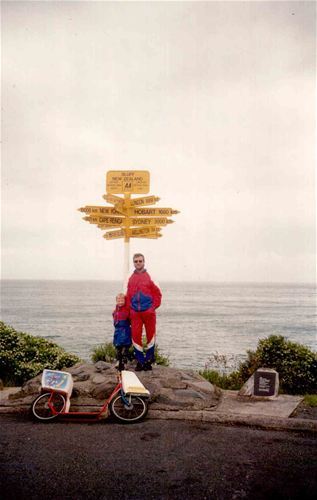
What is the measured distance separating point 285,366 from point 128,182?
4879 millimetres

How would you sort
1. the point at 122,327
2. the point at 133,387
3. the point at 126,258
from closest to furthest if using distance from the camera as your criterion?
1. the point at 133,387
2. the point at 122,327
3. the point at 126,258

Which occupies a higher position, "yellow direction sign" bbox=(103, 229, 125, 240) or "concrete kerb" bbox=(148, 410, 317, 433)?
"yellow direction sign" bbox=(103, 229, 125, 240)

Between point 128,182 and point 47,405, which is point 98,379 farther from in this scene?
point 128,182

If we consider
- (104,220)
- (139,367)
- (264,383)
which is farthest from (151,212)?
(264,383)

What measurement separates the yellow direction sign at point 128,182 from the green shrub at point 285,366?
4113 mm

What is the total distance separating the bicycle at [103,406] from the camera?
6070mm

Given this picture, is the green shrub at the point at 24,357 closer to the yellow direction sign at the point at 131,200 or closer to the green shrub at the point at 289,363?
the yellow direction sign at the point at 131,200

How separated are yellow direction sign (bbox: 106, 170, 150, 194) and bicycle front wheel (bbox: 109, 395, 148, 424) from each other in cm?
439

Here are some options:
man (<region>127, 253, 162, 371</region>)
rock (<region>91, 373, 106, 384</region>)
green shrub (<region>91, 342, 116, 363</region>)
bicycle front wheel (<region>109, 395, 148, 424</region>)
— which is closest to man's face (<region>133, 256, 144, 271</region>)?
man (<region>127, 253, 162, 371</region>)

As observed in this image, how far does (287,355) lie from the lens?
28.1 ft

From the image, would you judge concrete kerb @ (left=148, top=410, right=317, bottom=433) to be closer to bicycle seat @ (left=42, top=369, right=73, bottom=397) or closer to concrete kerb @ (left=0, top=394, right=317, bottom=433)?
concrete kerb @ (left=0, top=394, right=317, bottom=433)

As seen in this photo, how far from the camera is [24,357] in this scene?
385 inches

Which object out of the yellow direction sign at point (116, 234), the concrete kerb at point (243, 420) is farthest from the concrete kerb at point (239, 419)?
the yellow direction sign at point (116, 234)

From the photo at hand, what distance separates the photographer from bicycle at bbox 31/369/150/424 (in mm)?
6070
